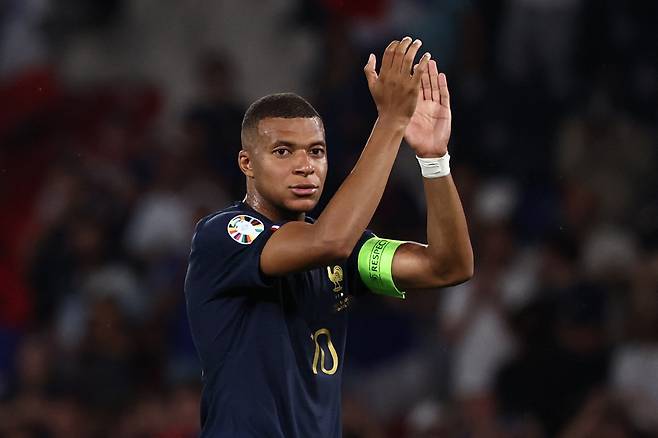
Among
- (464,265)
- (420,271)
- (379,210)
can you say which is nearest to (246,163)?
(420,271)

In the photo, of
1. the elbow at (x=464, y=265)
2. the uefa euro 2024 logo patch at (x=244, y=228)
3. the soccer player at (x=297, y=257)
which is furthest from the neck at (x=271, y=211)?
the elbow at (x=464, y=265)

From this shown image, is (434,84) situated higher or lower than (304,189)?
higher

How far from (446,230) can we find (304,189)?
0.53 m

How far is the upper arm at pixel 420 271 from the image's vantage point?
4297 mm

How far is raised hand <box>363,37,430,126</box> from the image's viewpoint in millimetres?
3859

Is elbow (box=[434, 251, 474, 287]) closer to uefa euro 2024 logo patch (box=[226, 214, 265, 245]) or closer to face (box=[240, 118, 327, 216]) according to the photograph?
face (box=[240, 118, 327, 216])

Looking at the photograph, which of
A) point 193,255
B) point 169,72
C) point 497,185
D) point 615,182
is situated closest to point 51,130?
point 169,72

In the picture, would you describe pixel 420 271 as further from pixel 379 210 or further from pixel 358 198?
pixel 379 210

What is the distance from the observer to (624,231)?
28.5 ft

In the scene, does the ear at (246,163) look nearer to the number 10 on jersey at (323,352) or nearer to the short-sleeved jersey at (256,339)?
the short-sleeved jersey at (256,339)

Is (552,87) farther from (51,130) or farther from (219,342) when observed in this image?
(219,342)

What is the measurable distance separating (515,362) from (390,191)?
77.1 inches

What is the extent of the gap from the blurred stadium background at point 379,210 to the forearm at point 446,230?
3.71 m

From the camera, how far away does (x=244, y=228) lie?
4.01 m
